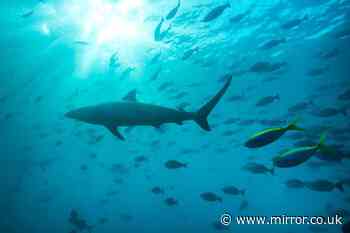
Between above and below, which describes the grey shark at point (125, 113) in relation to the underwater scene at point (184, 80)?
above

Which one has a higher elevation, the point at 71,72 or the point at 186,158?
the point at 71,72

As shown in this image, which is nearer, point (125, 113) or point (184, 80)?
point (125, 113)

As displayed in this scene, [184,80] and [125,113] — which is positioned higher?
[125,113]

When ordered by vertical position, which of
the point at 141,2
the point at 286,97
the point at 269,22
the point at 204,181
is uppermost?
the point at 141,2

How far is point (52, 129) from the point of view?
102ft

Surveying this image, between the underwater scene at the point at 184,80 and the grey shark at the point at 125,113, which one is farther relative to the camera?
the underwater scene at the point at 184,80

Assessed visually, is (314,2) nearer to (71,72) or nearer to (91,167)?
(71,72)

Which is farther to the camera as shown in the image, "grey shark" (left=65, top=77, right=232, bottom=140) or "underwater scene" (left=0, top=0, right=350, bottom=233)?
"underwater scene" (left=0, top=0, right=350, bottom=233)

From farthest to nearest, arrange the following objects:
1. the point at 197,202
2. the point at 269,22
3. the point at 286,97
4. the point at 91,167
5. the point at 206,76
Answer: the point at 197,202
the point at 91,167
the point at 286,97
the point at 206,76
the point at 269,22

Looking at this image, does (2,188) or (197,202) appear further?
(197,202)

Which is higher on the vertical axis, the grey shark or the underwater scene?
the grey shark

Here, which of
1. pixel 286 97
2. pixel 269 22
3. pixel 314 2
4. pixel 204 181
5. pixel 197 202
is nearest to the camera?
pixel 314 2

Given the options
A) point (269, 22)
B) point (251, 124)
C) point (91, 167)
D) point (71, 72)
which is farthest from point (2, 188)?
point (269, 22)

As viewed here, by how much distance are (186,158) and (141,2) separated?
3418 cm
